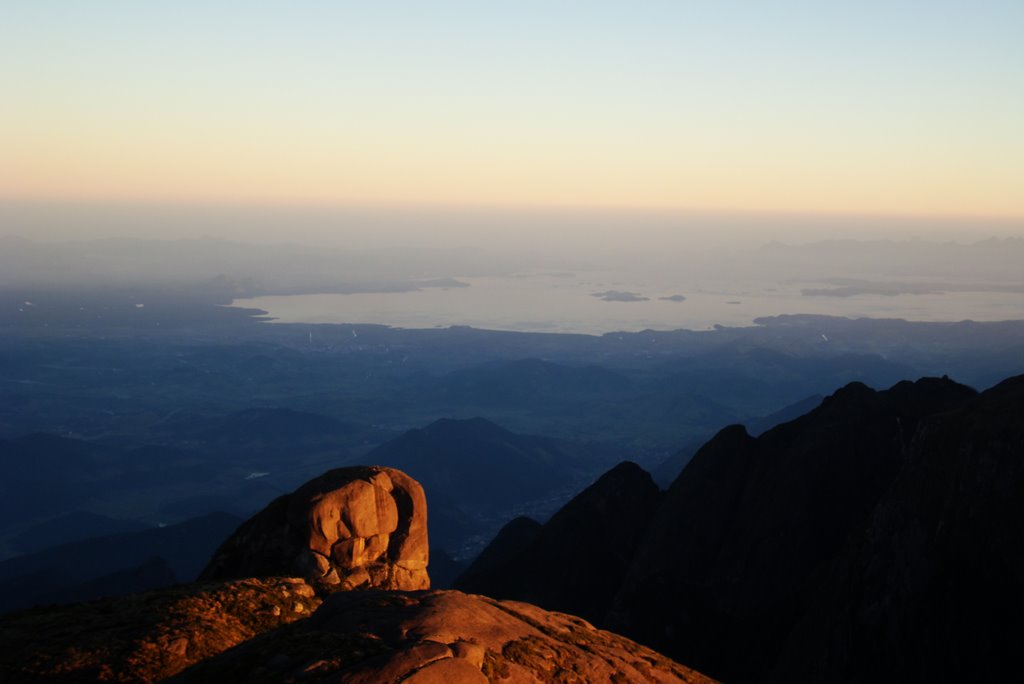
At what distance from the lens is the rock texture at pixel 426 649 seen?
23.1 meters

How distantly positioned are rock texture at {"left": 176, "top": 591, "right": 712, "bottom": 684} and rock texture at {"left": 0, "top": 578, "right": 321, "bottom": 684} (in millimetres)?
5491

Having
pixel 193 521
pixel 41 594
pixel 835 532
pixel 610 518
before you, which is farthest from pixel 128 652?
pixel 193 521

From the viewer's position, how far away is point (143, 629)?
32906 millimetres

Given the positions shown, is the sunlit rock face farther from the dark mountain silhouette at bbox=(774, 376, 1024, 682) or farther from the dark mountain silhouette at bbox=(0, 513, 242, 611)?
the dark mountain silhouette at bbox=(0, 513, 242, 611)

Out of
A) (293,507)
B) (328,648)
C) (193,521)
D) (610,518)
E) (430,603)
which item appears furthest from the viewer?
(193,521)

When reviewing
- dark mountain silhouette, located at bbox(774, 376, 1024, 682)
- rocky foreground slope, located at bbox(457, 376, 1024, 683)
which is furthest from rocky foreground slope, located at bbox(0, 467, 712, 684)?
rocky foreground slope, located at bbox(457, 376, 1024, 683)

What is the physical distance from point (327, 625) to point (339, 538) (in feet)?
49.0

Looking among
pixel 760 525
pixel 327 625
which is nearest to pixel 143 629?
pixel 327 625

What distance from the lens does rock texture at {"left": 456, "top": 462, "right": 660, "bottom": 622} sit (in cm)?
9450

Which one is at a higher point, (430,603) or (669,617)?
(430,603)

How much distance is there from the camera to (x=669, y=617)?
77.8 meters

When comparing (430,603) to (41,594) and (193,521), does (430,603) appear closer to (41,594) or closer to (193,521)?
(41,594)

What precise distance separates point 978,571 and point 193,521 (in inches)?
6304

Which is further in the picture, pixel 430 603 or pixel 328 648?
pixel 430 603
